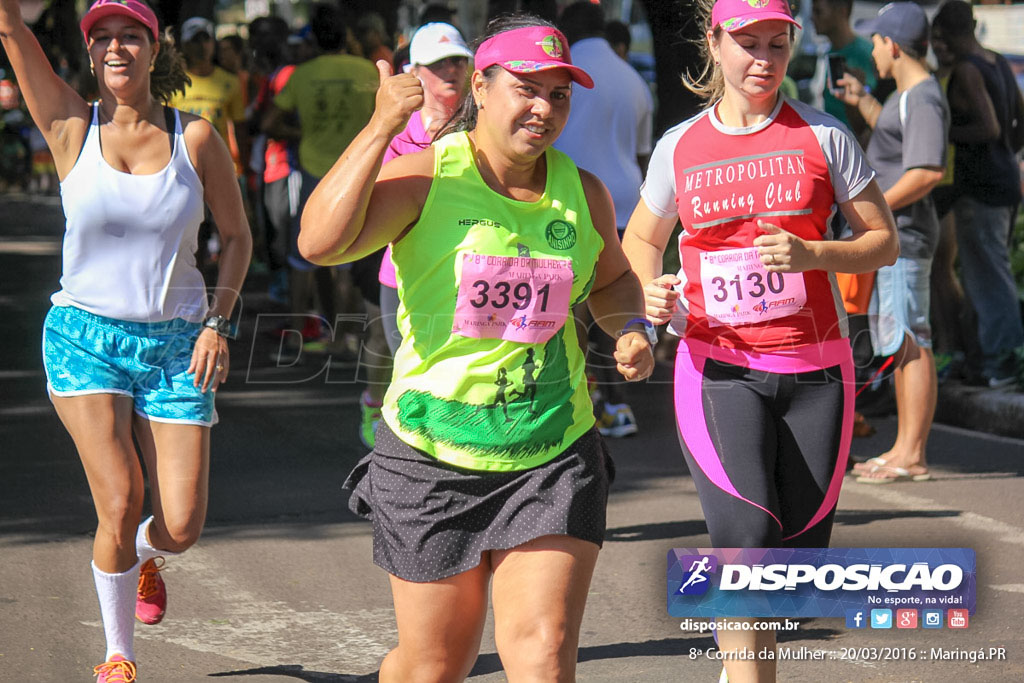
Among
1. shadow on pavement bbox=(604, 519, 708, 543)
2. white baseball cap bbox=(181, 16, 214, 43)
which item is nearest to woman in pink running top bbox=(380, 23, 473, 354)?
shadow on pavement bbox=(604, 519, 708, 543)

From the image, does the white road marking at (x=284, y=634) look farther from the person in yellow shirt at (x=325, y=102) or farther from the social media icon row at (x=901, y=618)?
the person in yellow shirt at (x=325, y=102)

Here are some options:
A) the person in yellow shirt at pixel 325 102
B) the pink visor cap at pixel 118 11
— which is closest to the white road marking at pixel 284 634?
the pink visor cap at pixel 118 11

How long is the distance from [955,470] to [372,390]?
3.19 meters

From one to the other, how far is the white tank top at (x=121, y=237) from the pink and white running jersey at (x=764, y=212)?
1610mm

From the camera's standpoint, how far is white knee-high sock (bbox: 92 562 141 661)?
14.7ft

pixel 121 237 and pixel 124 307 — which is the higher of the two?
pixel 121 237

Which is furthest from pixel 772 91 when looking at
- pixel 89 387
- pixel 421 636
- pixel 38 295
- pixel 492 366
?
pixel 38 295

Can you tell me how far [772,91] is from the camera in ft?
13.5

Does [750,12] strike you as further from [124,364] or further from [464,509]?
[124,364]

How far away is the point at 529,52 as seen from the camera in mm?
3484

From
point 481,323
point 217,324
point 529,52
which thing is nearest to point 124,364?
point 217,324

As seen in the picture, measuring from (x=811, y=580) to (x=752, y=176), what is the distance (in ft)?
3.88

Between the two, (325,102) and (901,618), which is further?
(325,102)

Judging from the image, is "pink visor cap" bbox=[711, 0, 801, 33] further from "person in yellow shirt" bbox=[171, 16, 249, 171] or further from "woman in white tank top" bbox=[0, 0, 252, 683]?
"person in yellow shirt" bbox=[171, 16, 249, 171]
